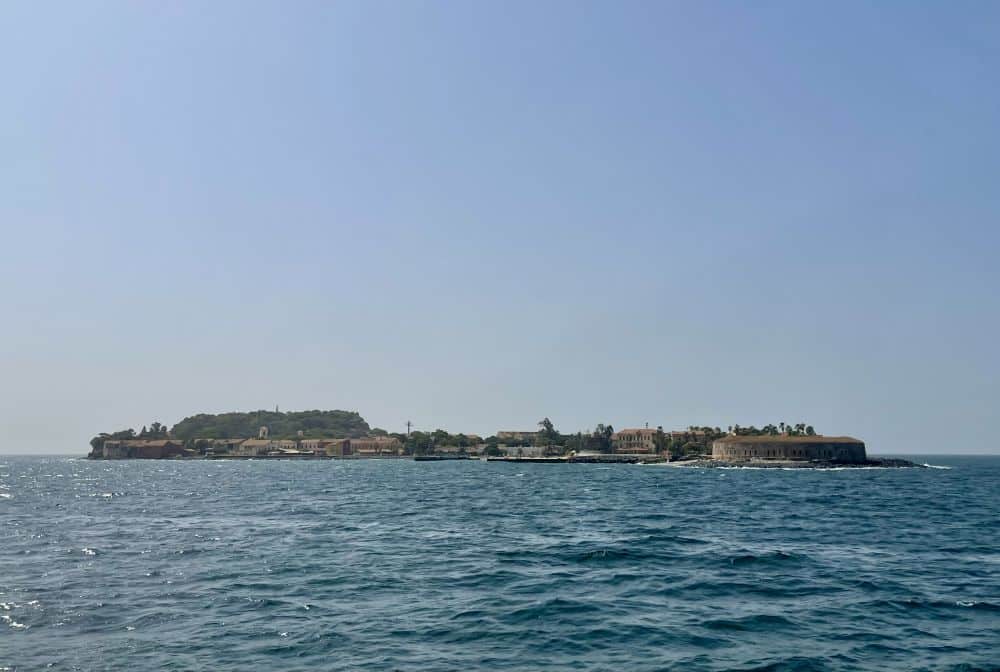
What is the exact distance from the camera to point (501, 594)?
2792cm

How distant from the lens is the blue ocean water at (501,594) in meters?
20.4

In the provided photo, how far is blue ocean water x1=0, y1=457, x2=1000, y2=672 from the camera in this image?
805 inches

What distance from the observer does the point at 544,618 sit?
79.7ft

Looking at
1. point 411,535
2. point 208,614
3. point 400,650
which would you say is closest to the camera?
point 400,650

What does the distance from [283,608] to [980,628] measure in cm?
2216

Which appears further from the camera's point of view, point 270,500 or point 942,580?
point 270,500

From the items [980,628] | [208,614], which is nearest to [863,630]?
[980,628]

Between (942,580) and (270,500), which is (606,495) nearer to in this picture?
(270,500)

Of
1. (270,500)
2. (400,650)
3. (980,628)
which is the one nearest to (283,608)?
(400,650)

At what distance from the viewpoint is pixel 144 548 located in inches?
1596

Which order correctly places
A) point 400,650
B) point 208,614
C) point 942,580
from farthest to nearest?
1. point 942,580
2. point 208,614
3. point 400,650

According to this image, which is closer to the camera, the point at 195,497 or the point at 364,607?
the point at 364,607

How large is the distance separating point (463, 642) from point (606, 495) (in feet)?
217

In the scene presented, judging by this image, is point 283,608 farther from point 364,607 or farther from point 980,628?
point 980,628
